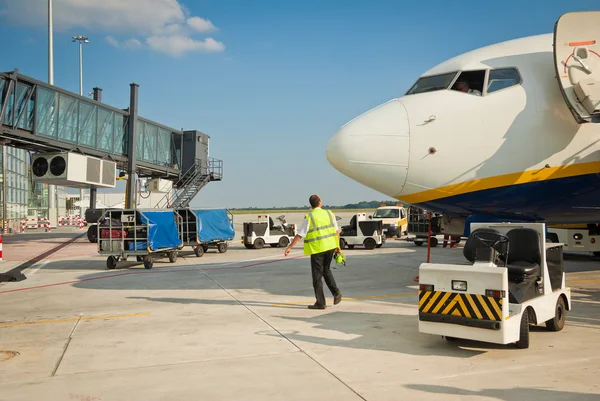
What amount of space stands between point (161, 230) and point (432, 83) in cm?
1127

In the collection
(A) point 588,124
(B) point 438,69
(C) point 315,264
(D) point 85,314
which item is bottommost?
(D) point 85,314

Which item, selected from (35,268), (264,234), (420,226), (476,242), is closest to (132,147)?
(264,234)

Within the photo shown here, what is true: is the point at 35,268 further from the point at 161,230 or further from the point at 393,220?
the point at 393,220

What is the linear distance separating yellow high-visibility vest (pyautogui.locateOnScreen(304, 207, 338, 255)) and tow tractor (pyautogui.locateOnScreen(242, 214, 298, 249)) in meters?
16.3

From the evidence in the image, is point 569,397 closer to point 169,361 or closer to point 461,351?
point 461,351

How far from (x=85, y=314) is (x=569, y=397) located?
308 inches

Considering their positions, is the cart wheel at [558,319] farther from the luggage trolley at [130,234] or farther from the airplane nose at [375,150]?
the luggage trolley at [130,234]

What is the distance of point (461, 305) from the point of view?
6180mm

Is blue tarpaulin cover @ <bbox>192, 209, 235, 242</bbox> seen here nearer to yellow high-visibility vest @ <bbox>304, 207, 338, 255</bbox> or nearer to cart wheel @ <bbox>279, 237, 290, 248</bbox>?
cart wheel @ <bbox>279, 237, 290, 248</bbox>

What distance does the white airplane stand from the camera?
8.66 metres

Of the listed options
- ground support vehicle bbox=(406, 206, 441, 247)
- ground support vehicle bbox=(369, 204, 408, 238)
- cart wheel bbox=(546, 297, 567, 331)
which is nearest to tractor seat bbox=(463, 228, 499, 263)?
cart wheel bbox=(546, 297, 567, 331)

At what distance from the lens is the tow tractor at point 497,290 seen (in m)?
5.95

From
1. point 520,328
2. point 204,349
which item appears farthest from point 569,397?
point 204,349

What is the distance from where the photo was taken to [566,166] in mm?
8703
